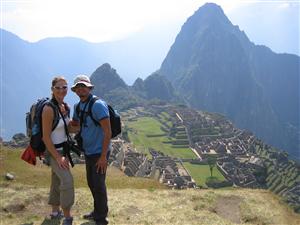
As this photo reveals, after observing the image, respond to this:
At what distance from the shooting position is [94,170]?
8.93 metres

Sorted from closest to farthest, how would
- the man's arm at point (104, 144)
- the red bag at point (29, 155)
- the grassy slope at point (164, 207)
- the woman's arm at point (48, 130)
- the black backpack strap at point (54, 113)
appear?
the man's arm at point (104, 144) < the woman's arm at point (48, 130) < the black backpack strap at point (54, 113) < the red bag at point (29, 155) < the grassy slope at point (164, 207)

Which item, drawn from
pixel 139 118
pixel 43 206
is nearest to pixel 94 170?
pixel 43 206

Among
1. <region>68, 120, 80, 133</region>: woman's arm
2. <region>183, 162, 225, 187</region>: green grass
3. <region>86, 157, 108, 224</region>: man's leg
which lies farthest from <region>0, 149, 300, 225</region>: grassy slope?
<region>183, 162, 225, 187</region>: green grass

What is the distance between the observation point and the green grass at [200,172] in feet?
241

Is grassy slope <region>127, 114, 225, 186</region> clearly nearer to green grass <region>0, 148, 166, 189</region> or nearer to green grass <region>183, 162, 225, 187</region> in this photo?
green grass <region>183, 162, 225, 187</region>

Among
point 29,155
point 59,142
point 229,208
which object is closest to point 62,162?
point 59,142

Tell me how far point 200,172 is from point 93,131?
70457 mm

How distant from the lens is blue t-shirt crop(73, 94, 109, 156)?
859 centimetres

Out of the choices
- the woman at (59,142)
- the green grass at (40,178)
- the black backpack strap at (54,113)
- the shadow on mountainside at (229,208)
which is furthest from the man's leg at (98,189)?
the green grass at (40,178)

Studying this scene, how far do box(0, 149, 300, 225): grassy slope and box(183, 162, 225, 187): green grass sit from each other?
57139 mm

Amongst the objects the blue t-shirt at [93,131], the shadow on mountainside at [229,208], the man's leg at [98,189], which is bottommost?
the shadow on mountainside at [229,208]

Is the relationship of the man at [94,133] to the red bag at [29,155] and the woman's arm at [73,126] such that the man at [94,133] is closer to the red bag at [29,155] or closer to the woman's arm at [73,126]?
the woman's arm at [73,126]

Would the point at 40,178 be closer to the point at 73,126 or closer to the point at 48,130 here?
the point at 73,126

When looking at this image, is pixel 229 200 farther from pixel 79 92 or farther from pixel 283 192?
pixel 283 192
